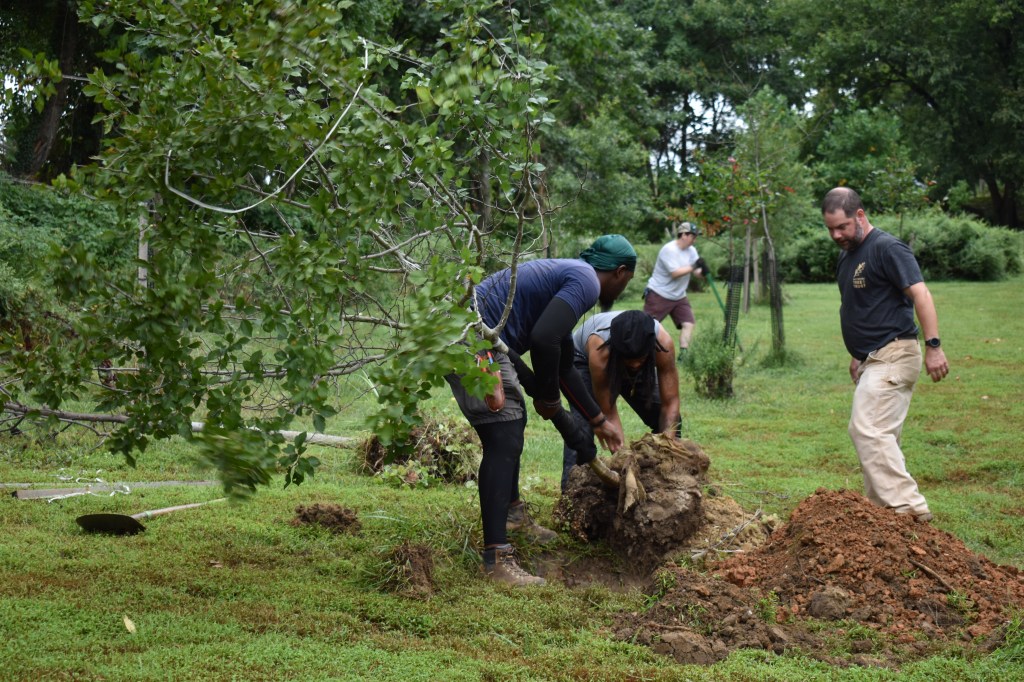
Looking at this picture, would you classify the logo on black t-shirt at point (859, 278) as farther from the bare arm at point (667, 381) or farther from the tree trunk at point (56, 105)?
the tree trunk at point (56, 105)

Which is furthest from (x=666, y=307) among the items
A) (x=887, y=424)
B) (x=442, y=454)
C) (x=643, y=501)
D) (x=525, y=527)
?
(x=643, y=501)

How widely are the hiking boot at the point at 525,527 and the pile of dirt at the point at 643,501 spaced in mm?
172

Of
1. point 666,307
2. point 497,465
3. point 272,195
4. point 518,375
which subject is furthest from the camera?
point 666,307

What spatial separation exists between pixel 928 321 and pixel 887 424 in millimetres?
646

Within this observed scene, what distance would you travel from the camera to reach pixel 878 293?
6.06 m

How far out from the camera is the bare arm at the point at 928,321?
5719 mm

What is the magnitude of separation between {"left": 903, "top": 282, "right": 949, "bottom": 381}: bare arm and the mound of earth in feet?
3.61

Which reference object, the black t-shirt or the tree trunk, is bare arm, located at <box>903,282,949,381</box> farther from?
the tree trunk

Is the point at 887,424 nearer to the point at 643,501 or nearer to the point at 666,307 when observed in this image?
the point at 643,501

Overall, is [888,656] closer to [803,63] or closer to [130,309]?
[130,309]

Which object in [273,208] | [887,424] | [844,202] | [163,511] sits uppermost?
[844,202]

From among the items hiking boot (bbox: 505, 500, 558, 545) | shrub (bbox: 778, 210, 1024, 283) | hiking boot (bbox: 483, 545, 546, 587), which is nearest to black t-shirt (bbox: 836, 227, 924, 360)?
hiking boot (bbox: 505, 500, 558, 545)

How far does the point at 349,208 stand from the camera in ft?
14.3

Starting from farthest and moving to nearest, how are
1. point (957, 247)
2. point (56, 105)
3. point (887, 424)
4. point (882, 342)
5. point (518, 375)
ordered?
point (957, 247) < point (56, 105) < point (882, 342) < point (887, 424) < point (518, 375)
